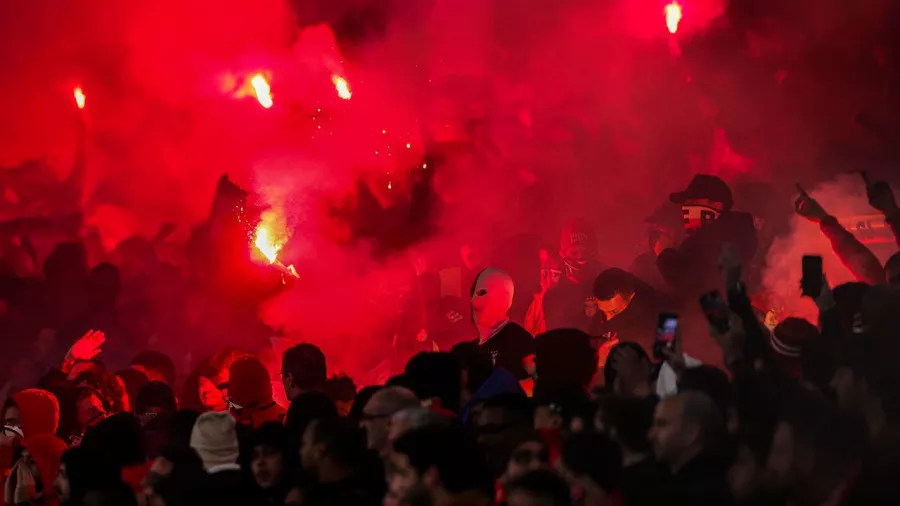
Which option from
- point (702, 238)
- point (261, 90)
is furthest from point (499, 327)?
point (261, 90)

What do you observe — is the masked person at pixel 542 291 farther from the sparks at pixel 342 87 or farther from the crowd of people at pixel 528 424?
the sparks at pixel 342 87

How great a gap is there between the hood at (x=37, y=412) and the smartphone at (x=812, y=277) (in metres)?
3.56

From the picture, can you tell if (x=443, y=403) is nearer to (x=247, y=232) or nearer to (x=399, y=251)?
(x=399, y=251)

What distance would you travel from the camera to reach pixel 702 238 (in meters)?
7.52

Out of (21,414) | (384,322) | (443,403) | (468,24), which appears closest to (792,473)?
(443,403)

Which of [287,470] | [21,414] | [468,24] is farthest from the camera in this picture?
[468,24]

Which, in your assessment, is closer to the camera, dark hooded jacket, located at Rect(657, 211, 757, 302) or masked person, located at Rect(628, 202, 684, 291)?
dark hooded jacket, located at Rect(657, 211, 757, 302)

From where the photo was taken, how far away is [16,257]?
11648mm

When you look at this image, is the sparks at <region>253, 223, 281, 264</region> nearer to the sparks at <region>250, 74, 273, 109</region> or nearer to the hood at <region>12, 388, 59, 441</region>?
the sparks at <region>250, 74, 273, 109</region>

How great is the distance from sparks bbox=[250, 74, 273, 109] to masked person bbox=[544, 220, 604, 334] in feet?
16.0

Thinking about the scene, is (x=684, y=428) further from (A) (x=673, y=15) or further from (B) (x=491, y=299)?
(A) (x=673, y=15)

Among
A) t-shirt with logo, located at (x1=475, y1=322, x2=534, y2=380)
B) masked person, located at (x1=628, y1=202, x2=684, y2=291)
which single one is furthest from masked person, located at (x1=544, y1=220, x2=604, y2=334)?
t-shirt with logo, located at (x1=475, y1=322, x2=534, y2=380)

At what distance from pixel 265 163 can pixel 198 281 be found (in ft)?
5.34

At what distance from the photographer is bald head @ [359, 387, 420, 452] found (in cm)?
352
